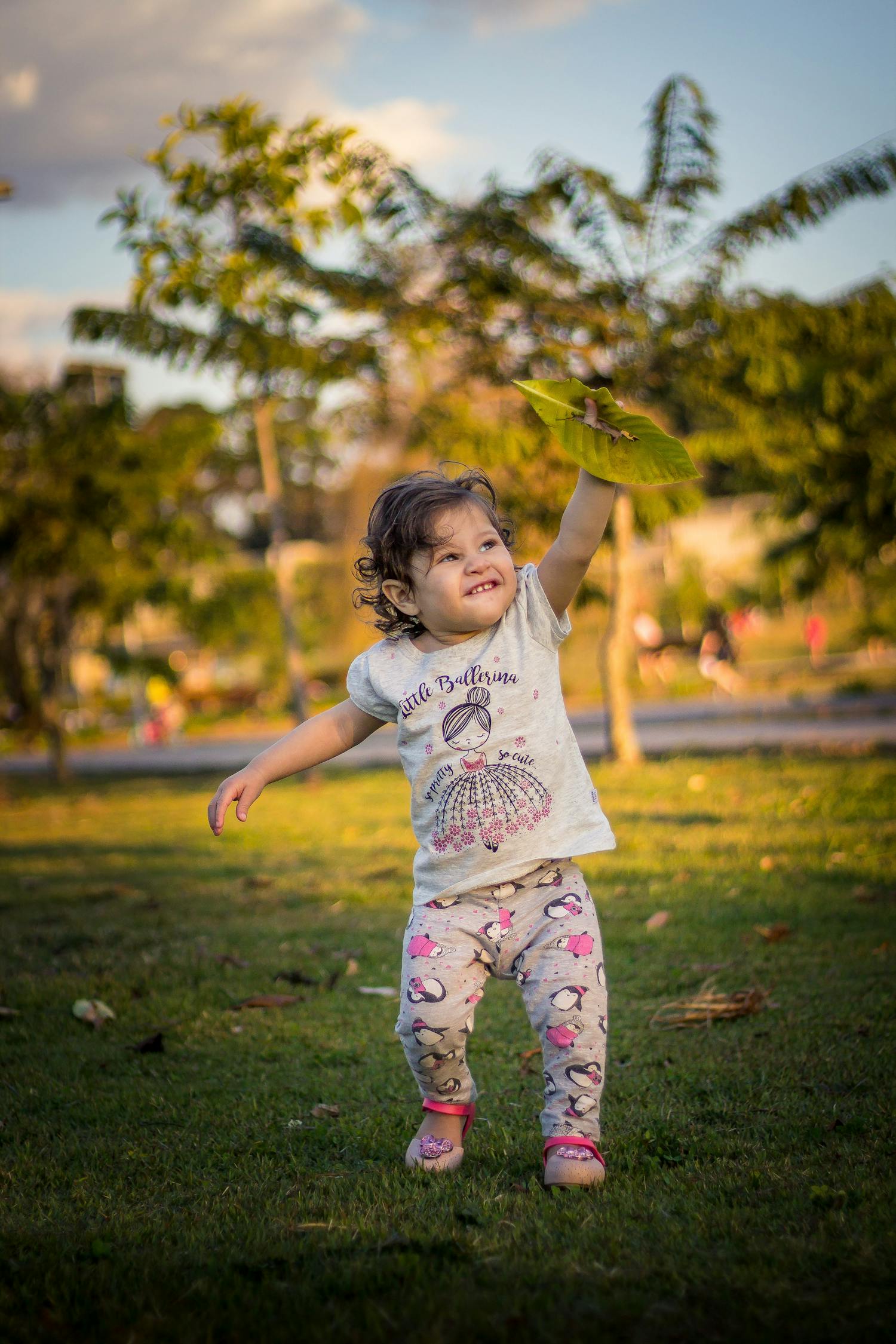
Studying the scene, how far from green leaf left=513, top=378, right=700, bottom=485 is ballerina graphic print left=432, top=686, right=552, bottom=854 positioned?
0.63 m

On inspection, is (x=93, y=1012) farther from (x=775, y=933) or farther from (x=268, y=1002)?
(x=775, y=933)

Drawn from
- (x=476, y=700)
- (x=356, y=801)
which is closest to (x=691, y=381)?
(x=356, y=801)

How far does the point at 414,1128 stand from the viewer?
10.6ft

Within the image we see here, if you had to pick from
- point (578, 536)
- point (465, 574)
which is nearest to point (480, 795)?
point (465, 574)

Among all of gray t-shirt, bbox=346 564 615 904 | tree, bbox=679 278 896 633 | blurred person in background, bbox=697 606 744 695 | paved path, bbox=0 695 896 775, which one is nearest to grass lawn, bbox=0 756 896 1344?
gray t-shirt, bbox=346 564 615 904

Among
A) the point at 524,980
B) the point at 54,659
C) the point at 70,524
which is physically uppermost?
the point at 70,524

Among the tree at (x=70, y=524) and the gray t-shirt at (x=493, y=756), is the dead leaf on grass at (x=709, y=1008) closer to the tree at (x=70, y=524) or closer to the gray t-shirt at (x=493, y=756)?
the gray t-shirt at (x=493, y=756)

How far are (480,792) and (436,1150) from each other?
2.83 feet

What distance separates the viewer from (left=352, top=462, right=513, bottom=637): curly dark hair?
3.02 meters

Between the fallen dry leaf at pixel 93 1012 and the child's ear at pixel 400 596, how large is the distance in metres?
2.10

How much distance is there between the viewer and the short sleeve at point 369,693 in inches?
122

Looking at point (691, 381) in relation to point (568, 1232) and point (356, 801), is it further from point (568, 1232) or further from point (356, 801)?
point (568, 1232)

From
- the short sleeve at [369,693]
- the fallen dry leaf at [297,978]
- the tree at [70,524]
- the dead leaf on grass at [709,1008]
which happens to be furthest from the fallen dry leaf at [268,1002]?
the tree at [70,524]

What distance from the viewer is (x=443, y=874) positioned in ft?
9.64
